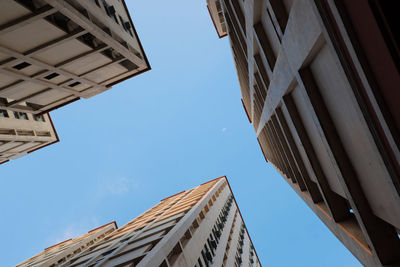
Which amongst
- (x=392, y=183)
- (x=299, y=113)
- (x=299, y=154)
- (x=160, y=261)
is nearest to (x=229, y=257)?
(x=160, y=261)

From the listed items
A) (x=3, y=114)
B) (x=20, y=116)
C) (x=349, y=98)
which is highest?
(x=20, y=116)

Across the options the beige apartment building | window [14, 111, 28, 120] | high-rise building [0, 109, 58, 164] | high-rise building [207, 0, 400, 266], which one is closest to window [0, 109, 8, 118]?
high-rise building [0, 109, 58, 164]

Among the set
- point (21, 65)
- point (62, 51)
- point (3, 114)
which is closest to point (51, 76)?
point (21, 65)

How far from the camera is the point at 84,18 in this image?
503 inches

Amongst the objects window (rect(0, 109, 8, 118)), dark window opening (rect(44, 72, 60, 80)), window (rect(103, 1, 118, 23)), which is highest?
window (rect(103, 1, 118, 23))

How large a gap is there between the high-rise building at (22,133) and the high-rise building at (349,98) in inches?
814

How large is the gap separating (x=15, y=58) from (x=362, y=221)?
14938 mm

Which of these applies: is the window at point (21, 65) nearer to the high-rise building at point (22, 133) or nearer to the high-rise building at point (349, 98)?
the high-rise building at point (22, 133)

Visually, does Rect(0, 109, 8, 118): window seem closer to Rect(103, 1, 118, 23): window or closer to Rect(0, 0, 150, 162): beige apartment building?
Rect(0, 0, 150, 162): beige apartment building

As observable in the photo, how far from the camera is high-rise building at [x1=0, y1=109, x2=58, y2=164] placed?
80.0 ft

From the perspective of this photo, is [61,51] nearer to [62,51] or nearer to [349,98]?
[62,51]

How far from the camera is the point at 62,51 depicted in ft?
47.0

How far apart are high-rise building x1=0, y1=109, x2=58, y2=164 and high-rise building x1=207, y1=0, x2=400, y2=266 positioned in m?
20.7

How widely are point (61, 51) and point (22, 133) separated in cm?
1657
